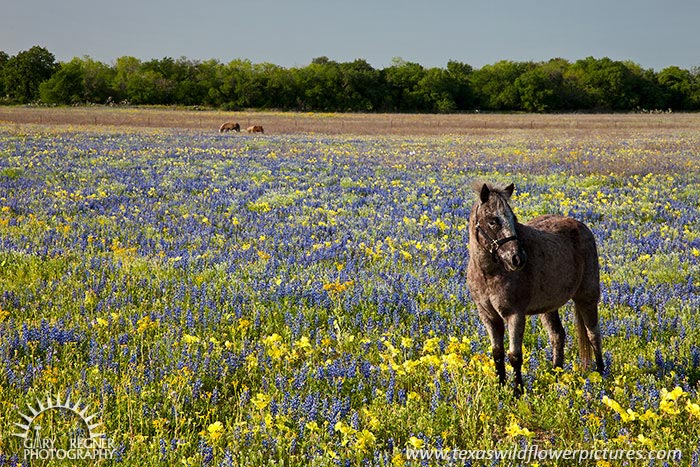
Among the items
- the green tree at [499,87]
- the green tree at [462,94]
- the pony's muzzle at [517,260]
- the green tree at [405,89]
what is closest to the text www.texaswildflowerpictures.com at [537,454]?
the pony's muzzle at [517,260]

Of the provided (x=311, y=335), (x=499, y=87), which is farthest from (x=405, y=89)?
(x=311, y=335)

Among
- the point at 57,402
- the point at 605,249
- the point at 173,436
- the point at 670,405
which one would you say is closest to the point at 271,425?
the point at 173,436

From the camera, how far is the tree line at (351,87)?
102 metres

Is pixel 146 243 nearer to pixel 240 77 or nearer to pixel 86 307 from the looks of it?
pixel 86 307

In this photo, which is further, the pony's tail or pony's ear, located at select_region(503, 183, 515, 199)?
the pony's tail

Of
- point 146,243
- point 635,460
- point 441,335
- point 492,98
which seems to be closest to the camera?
point 635,460

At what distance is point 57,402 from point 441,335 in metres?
3.39

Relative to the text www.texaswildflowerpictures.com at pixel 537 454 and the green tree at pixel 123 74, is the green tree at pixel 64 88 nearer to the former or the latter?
the green tree at pixel 123 74

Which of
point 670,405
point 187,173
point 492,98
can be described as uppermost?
point 492,98

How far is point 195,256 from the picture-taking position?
24.1 feet

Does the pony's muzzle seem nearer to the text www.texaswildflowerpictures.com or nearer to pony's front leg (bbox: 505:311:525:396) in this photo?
pony's front leg (bbox: 505:311:525:396)

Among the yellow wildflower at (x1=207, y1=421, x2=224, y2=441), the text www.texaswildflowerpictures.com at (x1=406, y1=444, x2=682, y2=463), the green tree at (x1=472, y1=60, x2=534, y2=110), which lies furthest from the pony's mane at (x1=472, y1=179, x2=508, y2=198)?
the green tree at (x1=472, y1=60, x2=534, y2=110)

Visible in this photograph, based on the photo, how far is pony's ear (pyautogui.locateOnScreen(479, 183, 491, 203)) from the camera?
3518 millimetres

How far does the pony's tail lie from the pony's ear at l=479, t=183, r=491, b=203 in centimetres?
156
